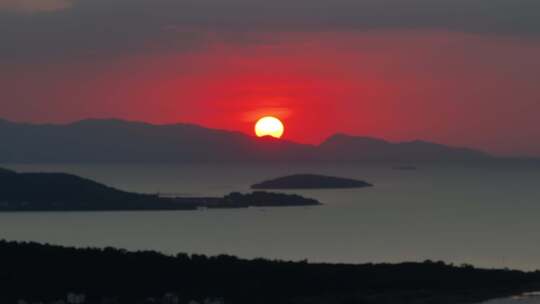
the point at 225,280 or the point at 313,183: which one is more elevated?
the point at 313,183

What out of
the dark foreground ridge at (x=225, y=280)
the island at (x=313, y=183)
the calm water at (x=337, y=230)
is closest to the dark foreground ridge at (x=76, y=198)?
the calm water at (x=337, y=230)

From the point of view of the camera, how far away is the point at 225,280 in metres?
28.5

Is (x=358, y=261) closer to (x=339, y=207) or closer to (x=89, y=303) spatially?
(x=89, y=303)

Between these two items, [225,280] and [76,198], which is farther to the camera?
[76,198]

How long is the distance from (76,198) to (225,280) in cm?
6576

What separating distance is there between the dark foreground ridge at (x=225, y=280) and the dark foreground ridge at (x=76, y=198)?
59.0 meters

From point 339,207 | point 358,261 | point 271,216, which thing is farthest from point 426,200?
point 358,261

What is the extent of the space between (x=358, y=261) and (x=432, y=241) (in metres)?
12.1

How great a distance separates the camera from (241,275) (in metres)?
29.5

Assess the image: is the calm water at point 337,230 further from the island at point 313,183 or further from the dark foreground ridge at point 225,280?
the island at point 313,183

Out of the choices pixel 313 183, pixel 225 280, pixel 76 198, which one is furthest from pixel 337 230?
pixel 313 183

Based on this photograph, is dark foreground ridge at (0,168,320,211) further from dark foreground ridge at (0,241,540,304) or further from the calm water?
dark foreground ridge at (0,241,540,304)

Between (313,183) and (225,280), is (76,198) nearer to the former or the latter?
(313,183)

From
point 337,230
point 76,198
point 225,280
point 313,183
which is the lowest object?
point 225,280
